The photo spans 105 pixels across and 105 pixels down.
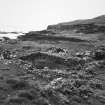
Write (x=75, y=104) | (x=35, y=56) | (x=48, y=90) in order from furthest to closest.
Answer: (x=35, y=56) → (x=48, y=90) → (x=75, y=104)

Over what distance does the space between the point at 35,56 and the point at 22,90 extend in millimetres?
11815

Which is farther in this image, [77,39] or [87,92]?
[77,39]

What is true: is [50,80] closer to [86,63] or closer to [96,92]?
[96,92]

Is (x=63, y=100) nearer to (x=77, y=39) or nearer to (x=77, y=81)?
(x=77, y=81)

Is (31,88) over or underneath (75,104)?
over

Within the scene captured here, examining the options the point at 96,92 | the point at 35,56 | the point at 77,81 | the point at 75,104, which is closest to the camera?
the point at 75,104

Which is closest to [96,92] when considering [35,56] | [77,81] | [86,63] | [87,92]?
[87,92]

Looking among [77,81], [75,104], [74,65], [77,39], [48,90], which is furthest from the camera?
[77,39]

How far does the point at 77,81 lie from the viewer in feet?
65.6

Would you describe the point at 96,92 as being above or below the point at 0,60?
below

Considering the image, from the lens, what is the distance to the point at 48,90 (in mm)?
17281

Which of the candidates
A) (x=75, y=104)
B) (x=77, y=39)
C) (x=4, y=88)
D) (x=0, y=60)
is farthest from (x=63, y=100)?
(x=77, y=39)

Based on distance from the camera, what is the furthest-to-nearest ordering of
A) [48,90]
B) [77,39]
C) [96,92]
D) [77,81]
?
[77,39] → [77,81] → [96,92] → [48,90]

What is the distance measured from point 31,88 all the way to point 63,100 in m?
3.16
